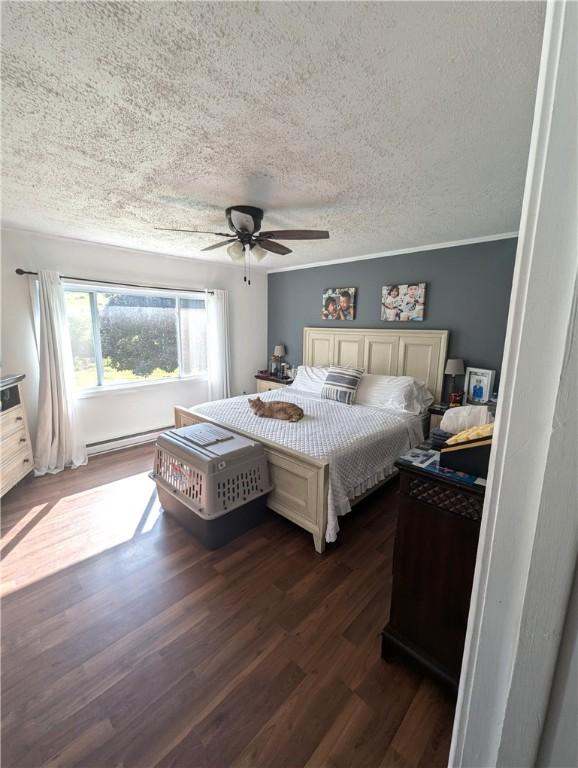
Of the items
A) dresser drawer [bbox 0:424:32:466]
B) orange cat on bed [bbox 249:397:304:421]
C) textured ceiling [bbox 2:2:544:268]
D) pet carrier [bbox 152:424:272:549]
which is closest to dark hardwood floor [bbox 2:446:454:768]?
pet carrier [bbox 152:424:272:549]

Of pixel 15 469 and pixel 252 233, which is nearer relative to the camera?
pixel 252 233

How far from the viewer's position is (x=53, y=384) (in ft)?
10.3

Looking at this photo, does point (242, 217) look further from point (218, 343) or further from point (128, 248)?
point (218, 343)

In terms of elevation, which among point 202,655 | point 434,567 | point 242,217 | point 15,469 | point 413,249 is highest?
point 413,249

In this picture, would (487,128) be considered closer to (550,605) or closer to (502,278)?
(550,605)

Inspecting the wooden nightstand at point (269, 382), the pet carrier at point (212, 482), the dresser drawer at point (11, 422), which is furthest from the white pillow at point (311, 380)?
the dresser drawer at point (11, 422)

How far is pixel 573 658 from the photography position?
0.39 metres

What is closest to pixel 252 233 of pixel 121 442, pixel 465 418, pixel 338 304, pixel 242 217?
pixel 242 217

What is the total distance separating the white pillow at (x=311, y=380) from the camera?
12.9 ft

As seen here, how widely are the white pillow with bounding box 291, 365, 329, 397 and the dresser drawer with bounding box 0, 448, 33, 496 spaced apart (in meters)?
2.85

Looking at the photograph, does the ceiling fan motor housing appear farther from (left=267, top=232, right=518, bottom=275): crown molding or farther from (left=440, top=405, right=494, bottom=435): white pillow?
(left=267, top=232, right=518, bottom=275): crown molding

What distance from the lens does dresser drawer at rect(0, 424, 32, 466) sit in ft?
8.41

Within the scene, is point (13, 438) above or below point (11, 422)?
below

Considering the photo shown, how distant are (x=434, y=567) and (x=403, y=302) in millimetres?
2983
